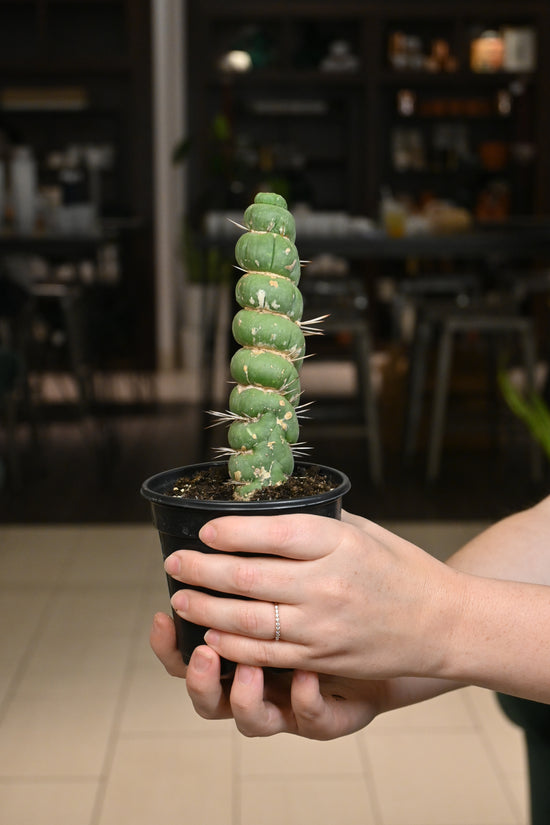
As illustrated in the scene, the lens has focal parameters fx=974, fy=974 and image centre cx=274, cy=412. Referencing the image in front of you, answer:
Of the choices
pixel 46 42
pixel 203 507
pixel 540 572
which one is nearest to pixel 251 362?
pixel 203 507

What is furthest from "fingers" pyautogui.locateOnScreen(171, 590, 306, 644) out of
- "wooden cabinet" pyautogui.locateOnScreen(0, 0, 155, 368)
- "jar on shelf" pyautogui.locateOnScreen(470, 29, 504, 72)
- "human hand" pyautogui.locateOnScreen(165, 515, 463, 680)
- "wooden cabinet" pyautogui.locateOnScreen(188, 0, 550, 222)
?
"jar on shelf" pyautogui.locateOnScreen(470, 29, 504, 72)

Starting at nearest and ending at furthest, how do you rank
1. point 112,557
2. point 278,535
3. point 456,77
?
point 278,535 → point 112,557 → point 456,77

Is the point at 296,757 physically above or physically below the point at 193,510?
below

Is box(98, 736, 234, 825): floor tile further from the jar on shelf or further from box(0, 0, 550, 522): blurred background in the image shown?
the jar on shelf

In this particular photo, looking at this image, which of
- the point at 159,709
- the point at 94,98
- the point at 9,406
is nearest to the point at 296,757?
the point at 159,709

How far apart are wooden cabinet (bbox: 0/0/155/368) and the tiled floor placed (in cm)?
403

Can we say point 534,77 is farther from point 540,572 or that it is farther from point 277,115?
point 540,572

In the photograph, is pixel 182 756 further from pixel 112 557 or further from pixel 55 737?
pixel 112 557

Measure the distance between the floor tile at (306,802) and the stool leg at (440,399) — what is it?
1.88 meters

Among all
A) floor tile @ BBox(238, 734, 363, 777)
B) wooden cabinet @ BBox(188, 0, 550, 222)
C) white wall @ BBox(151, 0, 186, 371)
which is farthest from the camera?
wooden cabinet @ BBox(188, 0, 550, 222)

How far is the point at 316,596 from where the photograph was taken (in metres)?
0.55

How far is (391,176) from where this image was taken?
6.94 metres

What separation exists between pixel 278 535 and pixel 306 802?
119 centimetres

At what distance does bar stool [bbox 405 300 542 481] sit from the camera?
10.9ft
